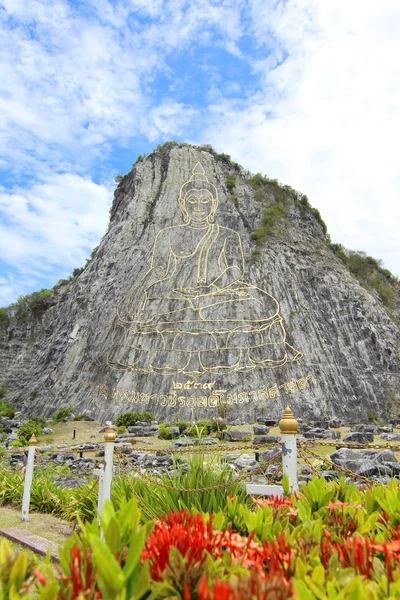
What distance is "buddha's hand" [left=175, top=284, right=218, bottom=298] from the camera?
23.0 metres

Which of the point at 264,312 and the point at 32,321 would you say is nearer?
the point at 264,312

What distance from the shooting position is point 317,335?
69.6 ft

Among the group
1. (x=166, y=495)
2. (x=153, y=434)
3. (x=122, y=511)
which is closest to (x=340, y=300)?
(x=153, y=434)

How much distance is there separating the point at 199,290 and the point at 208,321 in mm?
2259

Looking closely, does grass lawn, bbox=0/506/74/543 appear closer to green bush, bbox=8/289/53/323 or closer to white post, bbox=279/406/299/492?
white post, bbox=279/406/299/492

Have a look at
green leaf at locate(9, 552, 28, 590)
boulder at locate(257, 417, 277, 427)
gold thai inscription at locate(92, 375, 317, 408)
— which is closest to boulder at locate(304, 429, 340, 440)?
boulder at locate(257, 417, 277, 427)

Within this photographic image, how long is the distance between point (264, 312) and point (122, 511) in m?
20.1

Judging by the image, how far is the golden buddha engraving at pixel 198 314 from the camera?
2047cm

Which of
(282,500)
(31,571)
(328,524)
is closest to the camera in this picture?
(31,571)

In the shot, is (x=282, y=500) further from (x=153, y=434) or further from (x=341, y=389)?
(x=341, y=389)

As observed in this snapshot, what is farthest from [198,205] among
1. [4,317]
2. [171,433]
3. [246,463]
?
[246,463]

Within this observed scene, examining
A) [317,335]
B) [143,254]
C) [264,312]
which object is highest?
[143,254]

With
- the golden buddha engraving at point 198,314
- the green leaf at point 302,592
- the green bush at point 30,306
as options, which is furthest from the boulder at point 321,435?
the green bush at point 30,306

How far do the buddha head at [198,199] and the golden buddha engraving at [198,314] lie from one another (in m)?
0.29
